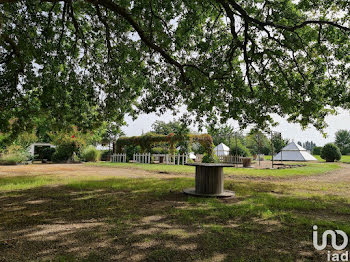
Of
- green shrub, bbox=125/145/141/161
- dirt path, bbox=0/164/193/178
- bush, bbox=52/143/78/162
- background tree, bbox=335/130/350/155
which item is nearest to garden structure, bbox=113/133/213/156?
green shrub, bbox=125/145/141/161

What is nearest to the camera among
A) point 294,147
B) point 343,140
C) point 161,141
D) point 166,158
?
point 166,158

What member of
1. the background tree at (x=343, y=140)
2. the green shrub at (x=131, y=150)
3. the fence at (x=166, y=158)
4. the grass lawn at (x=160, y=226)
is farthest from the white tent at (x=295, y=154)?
the background tree at (x=343, y=140)

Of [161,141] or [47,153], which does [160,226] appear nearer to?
[161,141]

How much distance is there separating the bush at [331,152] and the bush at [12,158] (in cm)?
3520

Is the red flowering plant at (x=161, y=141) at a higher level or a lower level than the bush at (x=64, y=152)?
higher

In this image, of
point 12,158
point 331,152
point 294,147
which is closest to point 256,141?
point 294,147

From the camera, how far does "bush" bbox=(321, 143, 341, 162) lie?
99.7 feet

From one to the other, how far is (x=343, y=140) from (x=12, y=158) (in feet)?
268

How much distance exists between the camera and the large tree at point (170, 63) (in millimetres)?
7438

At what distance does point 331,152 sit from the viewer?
99.9ft

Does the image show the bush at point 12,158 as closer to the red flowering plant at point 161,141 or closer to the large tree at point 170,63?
the red flowering plant at point 161,141

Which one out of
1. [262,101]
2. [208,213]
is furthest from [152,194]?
[262,101]

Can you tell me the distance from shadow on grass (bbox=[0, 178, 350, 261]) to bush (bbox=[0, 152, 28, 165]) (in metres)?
15.8

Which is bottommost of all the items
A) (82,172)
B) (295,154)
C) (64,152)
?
(82,172)
